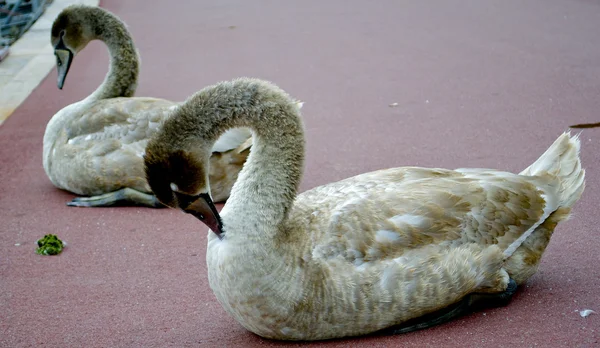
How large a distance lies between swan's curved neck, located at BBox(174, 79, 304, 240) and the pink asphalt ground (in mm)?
675

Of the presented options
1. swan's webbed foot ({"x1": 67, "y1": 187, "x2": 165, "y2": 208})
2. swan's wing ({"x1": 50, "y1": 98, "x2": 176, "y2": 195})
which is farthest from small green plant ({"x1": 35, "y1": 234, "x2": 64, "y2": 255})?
swan's wing ({"x1": 50, "y1": 98, "x2": 176, "y2": 195})

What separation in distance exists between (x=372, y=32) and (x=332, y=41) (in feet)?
2.30

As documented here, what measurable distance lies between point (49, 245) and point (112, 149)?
42.2 inches

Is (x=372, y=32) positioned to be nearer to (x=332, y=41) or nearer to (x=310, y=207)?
(x=332, y=41)

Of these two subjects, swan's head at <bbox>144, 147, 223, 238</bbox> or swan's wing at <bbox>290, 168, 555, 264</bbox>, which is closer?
swan's head at <bbox>144, 147, 223, 238</bbox>

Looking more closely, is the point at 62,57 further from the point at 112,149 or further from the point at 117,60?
the point at 112,149

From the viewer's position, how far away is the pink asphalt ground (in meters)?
4.35

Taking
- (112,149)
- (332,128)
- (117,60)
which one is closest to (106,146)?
(112,149)

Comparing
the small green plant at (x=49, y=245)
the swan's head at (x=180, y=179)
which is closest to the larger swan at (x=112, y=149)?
the small green plant at (x=49, y=245)

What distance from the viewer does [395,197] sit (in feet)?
13.5

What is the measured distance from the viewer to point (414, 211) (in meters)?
4.06

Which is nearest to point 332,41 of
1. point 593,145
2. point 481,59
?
point 481,59

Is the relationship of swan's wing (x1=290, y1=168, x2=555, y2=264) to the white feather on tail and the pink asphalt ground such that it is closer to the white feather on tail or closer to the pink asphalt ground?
the white feather on tail

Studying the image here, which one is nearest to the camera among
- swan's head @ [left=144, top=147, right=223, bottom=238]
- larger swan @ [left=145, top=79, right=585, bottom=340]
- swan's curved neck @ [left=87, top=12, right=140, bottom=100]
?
swan's head @ [left=144, top=147, right=223, bottom=238]
